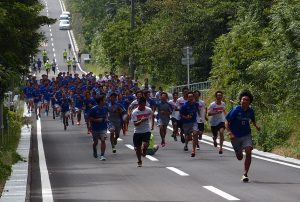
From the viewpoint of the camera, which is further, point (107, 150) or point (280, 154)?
point (107, 150)

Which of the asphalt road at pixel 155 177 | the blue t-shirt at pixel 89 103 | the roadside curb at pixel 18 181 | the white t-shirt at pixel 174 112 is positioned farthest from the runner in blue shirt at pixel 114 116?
the blue t-shirt at pixel 89 103

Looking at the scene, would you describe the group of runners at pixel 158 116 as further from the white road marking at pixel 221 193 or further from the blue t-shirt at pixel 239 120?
the white road marking at pixel 221 193

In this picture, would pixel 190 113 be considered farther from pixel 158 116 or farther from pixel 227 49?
pixel 227 49

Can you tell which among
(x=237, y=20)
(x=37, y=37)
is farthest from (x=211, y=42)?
(x=37, y=37)

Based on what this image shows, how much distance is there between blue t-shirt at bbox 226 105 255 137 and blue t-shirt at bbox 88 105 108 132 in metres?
6.65

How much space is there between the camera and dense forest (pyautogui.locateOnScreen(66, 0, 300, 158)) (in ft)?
90.3

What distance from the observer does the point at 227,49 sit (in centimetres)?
3988

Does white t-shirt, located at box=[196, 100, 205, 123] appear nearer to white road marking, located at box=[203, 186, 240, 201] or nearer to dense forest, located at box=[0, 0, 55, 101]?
dense forest, located at box=[0, 0, 55, 101]

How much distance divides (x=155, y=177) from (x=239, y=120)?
213cm

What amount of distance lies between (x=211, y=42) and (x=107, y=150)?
21.6 m

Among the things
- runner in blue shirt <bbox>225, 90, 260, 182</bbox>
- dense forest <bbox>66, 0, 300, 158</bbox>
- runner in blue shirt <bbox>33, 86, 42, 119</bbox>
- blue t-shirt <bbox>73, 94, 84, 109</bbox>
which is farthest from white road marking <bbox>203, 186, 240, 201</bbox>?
runner in blue shirt <bbox>33, 86, 42, 119</bbox>

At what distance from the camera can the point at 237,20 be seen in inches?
1781

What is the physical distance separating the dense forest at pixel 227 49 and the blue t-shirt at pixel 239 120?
5.26m

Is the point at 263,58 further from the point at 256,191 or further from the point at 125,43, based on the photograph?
the point at 125,43
